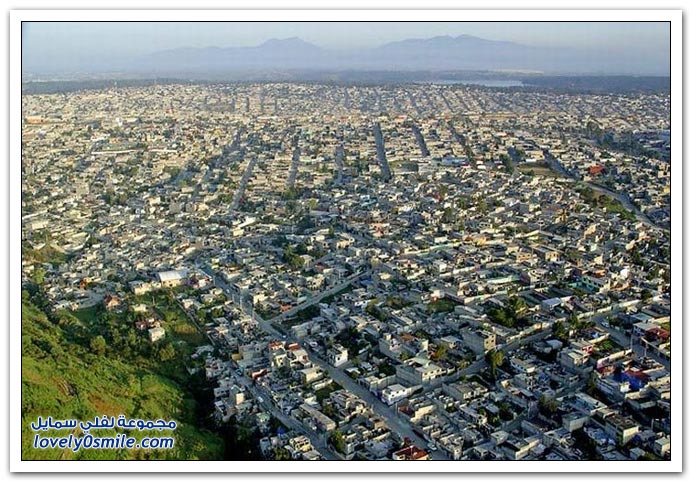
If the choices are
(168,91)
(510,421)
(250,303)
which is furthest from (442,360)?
(168,91)

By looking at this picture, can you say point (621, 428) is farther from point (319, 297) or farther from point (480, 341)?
point (319, 297)

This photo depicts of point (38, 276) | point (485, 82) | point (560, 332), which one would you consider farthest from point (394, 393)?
point (485, 82)

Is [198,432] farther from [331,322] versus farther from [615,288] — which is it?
[615,288]

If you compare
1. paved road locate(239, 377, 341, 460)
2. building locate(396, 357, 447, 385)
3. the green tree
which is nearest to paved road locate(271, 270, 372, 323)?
paved road locate(239, 377, 341, 460)

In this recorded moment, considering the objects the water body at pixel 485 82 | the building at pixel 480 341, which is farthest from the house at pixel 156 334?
the water body at pixel 485 82

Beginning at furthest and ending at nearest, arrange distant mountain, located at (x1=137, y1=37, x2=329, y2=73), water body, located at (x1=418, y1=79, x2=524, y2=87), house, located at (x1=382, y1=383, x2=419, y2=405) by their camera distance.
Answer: water body, located at (x1=418, y1=79, x2=524, y2=87) → distant mountain, located at (x1=137, y1=37, x2=329, y2=73) → house, located at (x1=382, y1=383, x2=419, y2=405)

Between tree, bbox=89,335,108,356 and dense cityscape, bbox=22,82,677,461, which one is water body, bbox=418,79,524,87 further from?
tree, bbox=89,335,108,356

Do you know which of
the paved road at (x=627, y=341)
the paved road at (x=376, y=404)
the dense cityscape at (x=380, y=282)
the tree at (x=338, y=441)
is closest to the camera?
the tree at (x=338, y=441)

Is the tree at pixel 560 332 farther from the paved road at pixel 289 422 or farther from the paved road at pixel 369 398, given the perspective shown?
the paved road at pixel 289 422
